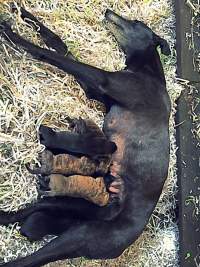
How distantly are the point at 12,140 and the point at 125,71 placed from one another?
0.79 meters

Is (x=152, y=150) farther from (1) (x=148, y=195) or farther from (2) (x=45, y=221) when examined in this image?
(2) (x=45, y=221)

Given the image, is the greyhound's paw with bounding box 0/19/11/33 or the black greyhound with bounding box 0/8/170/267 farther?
the greyhound's paw with bounding box 0/19/11/33

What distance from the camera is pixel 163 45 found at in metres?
4.32

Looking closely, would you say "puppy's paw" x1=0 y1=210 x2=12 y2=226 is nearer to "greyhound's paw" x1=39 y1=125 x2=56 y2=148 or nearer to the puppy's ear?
"greyhound's paw" x1=39 y1=125 x2=56 y2=148

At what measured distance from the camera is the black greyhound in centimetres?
366

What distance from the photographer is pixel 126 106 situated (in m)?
3.91

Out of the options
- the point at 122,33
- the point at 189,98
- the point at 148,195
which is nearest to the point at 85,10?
the point at 122,33

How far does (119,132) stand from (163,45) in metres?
0.73

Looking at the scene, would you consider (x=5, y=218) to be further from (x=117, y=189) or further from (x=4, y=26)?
(x=4, y=26)

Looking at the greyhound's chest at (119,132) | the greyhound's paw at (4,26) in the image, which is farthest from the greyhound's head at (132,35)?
the greyhound's paw at (4,26)

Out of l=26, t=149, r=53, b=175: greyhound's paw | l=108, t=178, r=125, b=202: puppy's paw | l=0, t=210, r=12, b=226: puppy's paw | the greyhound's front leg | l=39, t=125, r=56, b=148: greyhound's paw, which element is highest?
the greyhound's front leg

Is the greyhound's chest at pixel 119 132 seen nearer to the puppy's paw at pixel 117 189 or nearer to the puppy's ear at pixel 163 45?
the puppy's paw at pixel 117 189

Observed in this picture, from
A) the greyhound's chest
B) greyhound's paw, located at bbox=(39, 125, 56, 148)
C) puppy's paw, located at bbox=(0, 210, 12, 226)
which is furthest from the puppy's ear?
puppy's paw, located at bbox=(0, 210, 12, 226)

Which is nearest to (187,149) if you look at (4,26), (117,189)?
(117,189)
